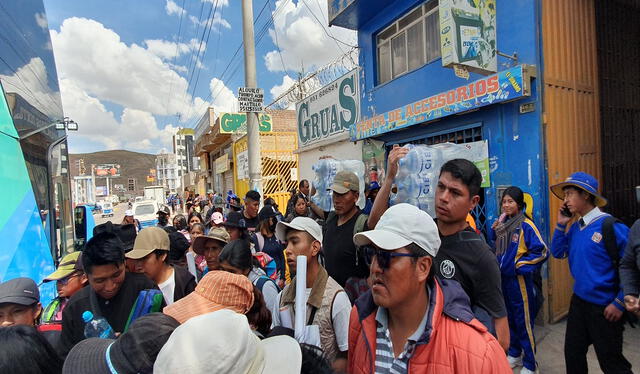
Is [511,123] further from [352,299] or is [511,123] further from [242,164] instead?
[242,164]

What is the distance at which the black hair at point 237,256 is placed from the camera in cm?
245

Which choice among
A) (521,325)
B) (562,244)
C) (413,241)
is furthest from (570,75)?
(413,241)

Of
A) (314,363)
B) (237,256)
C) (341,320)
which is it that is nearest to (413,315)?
(314,363)

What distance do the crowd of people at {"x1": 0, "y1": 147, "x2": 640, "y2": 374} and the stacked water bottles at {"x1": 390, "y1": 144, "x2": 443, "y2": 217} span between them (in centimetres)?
107

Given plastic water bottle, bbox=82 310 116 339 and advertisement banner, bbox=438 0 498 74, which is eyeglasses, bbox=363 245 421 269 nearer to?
plastic water bottle, bbox=82 310 116 339

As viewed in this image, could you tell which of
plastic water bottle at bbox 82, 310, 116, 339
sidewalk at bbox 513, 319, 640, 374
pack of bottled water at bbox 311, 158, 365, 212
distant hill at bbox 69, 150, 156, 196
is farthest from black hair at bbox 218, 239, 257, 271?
distant hill at bbox 69, 150, 156, 196

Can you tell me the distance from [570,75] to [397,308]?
4.77m

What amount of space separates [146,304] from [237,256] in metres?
0.64

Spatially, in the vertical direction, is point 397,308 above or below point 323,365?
above

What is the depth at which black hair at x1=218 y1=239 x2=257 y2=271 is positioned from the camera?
2451mm

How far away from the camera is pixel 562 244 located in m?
2.90

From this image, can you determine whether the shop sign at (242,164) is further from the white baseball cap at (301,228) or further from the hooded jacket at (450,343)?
the hooded jacket at (450,343)

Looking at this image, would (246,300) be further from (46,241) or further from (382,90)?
(382,90)

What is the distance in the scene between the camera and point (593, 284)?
2506mm
